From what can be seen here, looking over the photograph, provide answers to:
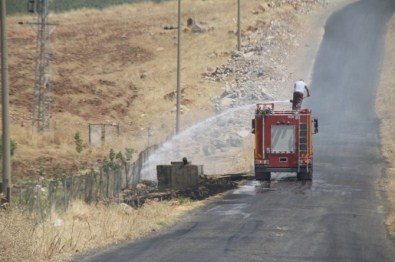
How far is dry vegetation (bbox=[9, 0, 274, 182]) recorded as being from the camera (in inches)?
2174

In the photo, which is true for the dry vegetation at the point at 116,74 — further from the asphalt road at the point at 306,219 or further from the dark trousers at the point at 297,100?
the dark trousers at the point at 297,100

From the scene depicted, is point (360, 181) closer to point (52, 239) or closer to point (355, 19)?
point (52, 239)

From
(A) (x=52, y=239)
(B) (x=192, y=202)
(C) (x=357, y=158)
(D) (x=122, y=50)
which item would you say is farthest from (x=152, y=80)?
(A) (x=52, y=239)

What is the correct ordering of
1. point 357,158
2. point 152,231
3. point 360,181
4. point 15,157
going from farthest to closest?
1. point 15,157
2. point 357,158
3. point 360,181
4. point 152,231

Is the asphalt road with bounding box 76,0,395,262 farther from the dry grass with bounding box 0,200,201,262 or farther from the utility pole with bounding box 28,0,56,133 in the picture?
the utility pole with bounding box 28,0,56,133

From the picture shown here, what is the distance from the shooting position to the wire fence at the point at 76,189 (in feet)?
74.7

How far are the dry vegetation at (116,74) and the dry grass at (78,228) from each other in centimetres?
2231

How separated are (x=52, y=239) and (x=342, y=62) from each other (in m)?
57.6

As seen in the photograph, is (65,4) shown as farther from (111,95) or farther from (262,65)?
(262,65)

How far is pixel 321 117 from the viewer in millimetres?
58062

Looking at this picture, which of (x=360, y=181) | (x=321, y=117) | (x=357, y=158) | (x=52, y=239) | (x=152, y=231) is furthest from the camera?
(x=321, y=117)

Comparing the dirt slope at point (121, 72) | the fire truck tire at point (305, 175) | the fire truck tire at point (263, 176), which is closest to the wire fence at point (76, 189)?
the fire truck tire at point (263, 176)

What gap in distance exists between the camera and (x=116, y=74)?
79.7 m

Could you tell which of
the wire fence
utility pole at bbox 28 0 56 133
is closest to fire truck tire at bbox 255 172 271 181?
the wire fence
